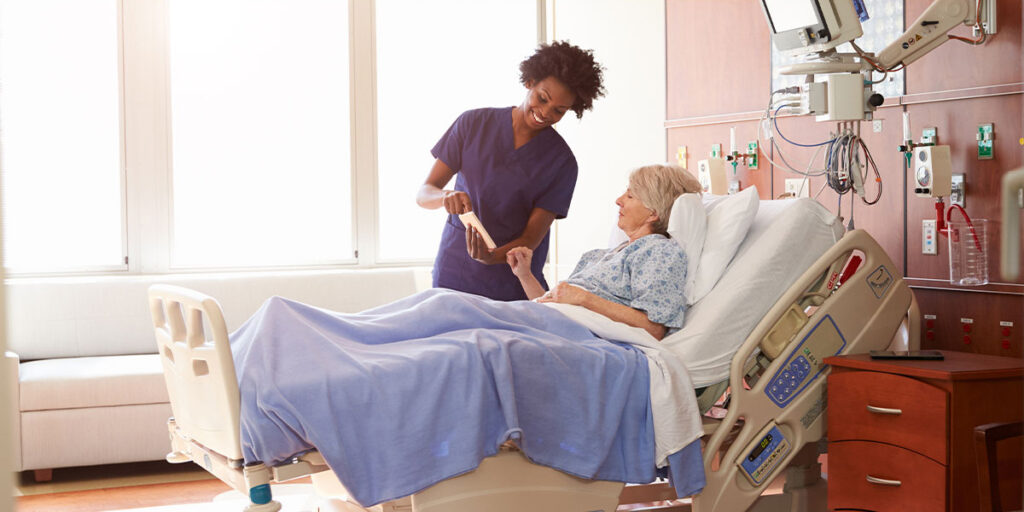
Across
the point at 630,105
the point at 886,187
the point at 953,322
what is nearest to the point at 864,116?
the point at 886,187

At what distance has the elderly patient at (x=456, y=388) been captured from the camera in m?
1.94

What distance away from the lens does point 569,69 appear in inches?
Result: 108

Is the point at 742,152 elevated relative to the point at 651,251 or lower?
elevated

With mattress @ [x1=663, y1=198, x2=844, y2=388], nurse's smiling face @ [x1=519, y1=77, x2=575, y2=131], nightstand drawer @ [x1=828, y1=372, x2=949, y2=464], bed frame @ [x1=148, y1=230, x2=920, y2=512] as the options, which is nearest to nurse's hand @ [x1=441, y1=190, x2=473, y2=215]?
nurse's smiling face @ [x1=519, y1=77, x2=575, y2=131]

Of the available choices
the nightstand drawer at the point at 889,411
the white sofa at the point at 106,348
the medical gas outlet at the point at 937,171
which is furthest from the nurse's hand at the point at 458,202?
the white sofa at the point at 106,348

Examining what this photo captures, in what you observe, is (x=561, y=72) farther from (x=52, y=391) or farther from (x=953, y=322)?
(x=52, y=391)

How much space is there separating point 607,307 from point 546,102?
2.23ft

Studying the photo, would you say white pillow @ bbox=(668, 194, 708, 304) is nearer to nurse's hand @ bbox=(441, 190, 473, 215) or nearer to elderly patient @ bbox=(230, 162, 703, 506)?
elderly patient @ bbox=(230, 162, 703, 506)

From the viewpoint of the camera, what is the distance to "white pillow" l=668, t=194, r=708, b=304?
2.60 metres

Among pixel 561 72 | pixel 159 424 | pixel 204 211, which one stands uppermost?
pixel 561 72

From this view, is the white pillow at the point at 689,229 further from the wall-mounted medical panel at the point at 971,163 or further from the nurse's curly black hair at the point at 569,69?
the wall-mounted medical panel at the point at 971,163

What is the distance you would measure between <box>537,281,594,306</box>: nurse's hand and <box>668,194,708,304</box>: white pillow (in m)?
0.28

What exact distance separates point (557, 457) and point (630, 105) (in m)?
2.56

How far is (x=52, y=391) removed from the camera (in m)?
3.59
